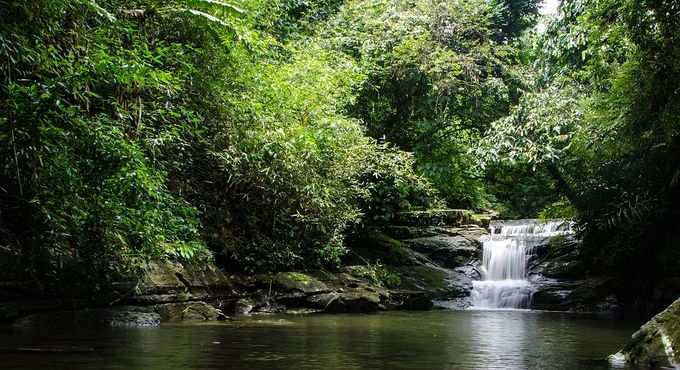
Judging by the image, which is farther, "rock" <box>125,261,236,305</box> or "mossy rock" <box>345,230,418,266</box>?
"mossy rock" <box>345,230,418,266</box>

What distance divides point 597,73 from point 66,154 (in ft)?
40.0

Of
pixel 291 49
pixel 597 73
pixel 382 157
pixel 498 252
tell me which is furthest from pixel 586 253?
pixel 291 49

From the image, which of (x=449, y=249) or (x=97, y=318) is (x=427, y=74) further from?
(x=97, y=318)

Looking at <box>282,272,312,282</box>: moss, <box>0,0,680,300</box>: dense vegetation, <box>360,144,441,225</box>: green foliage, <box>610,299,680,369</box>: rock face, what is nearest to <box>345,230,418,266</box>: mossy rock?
<box>0,0,680,300</box>: dense vegetation

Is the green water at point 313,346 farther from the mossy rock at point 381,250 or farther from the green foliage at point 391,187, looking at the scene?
the mossy rock at point 381,250

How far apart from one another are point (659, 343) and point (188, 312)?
7.28 meters

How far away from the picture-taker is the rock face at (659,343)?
5.84 meters

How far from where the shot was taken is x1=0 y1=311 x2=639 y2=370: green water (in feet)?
19.7

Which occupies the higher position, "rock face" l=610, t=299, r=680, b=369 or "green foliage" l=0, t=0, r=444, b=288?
"green foliage" l=0, t=0, r=444, b=288

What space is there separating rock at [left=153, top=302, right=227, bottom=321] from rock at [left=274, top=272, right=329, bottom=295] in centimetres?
234

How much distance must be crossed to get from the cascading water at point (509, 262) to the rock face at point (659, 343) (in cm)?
1076

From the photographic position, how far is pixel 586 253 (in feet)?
57.0

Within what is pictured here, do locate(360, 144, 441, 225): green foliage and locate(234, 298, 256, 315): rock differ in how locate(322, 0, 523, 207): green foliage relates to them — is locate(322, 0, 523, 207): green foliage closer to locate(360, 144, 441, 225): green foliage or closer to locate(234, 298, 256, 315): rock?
locate(360, 144, 441, 225): green foliage

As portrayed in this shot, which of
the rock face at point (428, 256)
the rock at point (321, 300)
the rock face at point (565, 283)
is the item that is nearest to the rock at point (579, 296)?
the rock face at point (565, 283)
